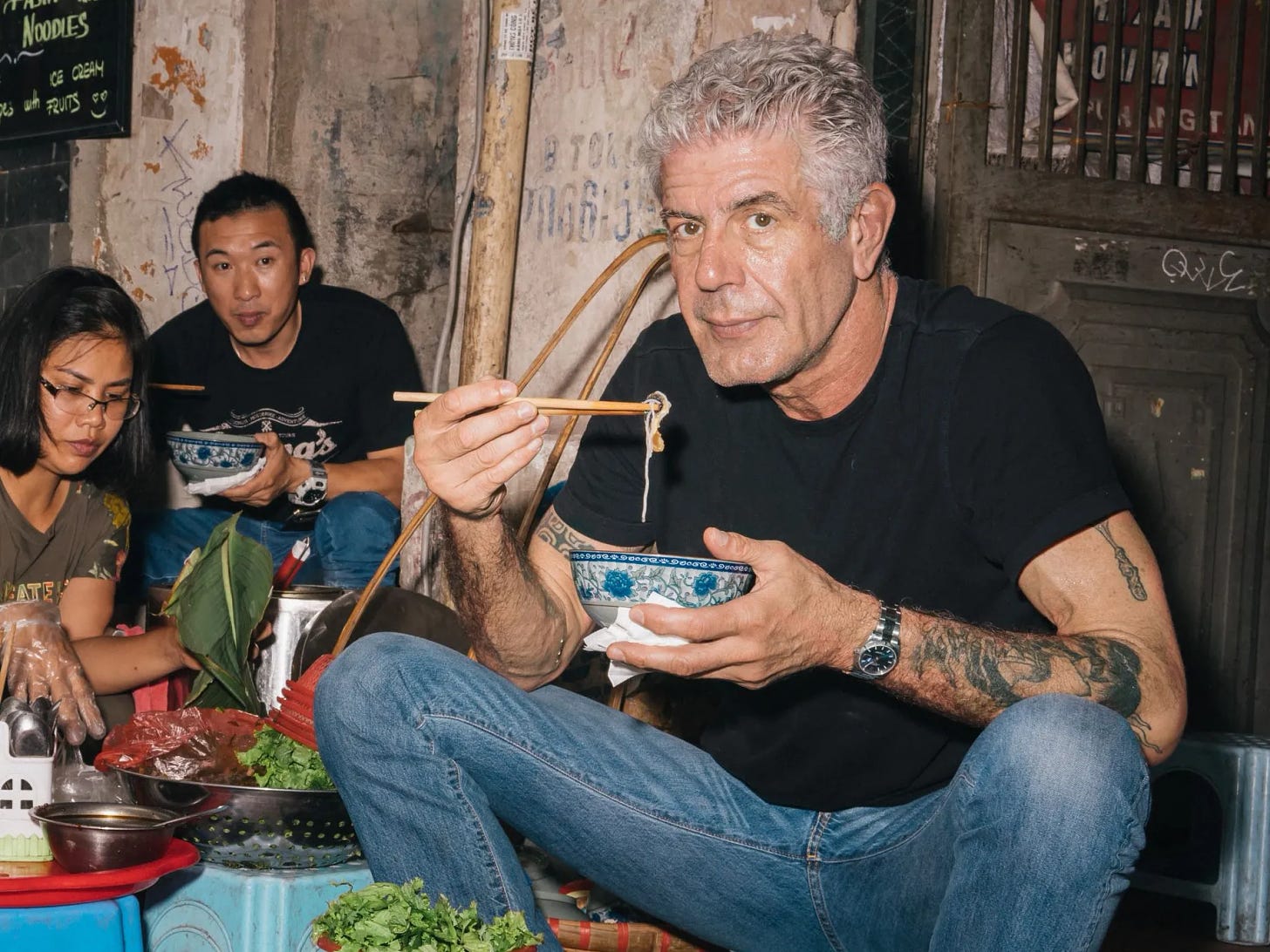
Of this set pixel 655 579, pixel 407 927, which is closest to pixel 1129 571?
pixel 655 579

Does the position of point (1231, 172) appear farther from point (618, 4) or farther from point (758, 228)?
point (758, 228)

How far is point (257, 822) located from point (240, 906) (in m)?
0.14

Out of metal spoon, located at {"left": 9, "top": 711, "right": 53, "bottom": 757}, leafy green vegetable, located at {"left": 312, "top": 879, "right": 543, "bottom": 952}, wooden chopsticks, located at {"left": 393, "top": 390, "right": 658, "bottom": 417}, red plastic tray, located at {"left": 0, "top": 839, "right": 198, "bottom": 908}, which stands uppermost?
wooden chopsticks, located at {"left": 393, "top": 390, "right": 658, "bottom": 417}

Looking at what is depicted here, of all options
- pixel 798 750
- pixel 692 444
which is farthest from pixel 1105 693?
pixel 692 444

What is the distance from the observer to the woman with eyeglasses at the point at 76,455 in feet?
9.75

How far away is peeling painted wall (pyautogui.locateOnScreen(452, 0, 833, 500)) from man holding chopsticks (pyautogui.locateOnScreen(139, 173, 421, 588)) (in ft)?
1.83

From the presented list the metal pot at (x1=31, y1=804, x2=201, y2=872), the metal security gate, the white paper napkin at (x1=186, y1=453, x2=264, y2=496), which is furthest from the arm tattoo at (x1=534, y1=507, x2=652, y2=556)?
the metal security gate

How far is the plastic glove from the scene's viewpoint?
2.59 meters

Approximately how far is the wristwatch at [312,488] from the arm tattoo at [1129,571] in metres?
2.69

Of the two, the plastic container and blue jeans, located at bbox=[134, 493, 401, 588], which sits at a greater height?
blue jeans, located at bbox=[134, 493, 401, 588]

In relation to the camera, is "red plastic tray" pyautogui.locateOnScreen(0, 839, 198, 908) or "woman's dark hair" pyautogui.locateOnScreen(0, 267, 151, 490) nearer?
"red plastic tray" pyautogui.locateOnScreen(0, 839, 198, 908)

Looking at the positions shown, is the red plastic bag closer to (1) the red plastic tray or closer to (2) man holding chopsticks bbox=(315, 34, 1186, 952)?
(1) the red plastic tray

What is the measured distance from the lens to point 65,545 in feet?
10.2

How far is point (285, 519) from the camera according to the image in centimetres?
419
